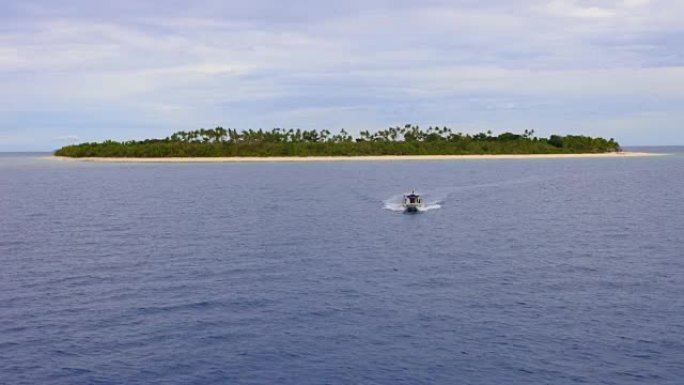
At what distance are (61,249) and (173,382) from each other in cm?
3856

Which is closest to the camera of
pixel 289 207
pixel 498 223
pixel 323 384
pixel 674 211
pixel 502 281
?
pixel 323 384

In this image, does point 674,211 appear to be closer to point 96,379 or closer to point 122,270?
point 122,270

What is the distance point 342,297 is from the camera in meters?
48.3

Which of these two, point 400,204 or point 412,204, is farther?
point 400,204

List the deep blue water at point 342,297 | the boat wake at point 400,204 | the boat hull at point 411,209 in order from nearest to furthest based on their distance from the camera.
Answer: the deep blue water at point 342,297
the boat hull at point 411,209
the boat wake at point 400,204

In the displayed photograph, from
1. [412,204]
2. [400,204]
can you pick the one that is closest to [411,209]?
[412,204]

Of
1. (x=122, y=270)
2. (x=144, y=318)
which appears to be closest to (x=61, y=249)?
(x=122, y=270)

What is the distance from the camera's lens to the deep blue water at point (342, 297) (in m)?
35.4

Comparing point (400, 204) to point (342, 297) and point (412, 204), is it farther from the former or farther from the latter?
point (342, 297)

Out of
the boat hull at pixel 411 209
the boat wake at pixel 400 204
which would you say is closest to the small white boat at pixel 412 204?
the boat hull at pixel 411 209

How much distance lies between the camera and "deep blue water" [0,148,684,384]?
35375mm

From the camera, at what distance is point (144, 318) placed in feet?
142

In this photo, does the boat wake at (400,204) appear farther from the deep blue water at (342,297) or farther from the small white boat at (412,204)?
the deep blue water at (342,297)

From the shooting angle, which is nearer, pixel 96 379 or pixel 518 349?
pixel 96 379
